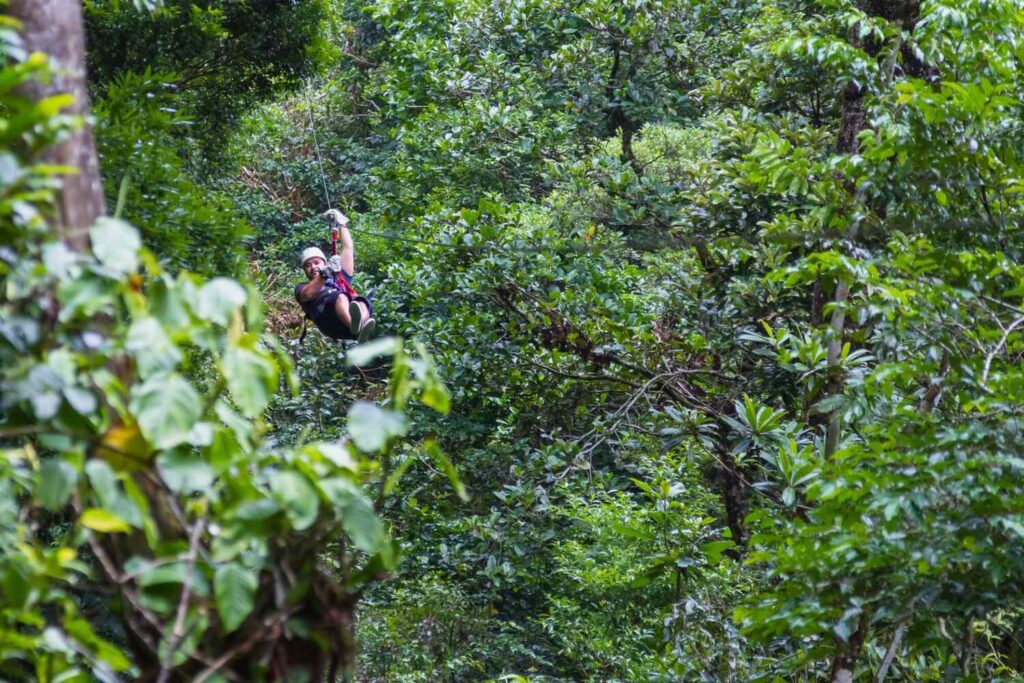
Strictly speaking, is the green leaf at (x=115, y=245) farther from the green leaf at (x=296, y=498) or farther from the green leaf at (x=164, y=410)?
the green leaf at (x=296, y=498)

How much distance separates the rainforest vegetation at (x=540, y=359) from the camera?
1.65 metres

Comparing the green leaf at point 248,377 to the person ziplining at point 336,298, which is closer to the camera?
the green leaf at point 248,377

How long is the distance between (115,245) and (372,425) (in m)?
0.45

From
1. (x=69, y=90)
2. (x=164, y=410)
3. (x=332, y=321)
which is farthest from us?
(x=332, y=321)

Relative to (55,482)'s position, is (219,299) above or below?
above

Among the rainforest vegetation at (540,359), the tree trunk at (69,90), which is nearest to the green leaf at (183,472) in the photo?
the rainforest vegetation at (540,359)

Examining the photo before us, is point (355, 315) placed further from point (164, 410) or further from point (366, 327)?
point (164, 410)

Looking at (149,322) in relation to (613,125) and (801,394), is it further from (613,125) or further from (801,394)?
(613,125)

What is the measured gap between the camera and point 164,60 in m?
6.08

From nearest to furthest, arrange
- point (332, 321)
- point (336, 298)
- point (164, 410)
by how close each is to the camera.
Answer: point (164, 410), point (336, 298), point (332, 321)

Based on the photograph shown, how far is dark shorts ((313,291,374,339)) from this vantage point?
645 cm

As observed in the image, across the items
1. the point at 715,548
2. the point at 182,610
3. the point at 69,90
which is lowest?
the point at 715,548

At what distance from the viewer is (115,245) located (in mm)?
1617

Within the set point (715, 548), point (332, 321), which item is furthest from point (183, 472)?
point (332, 321)
